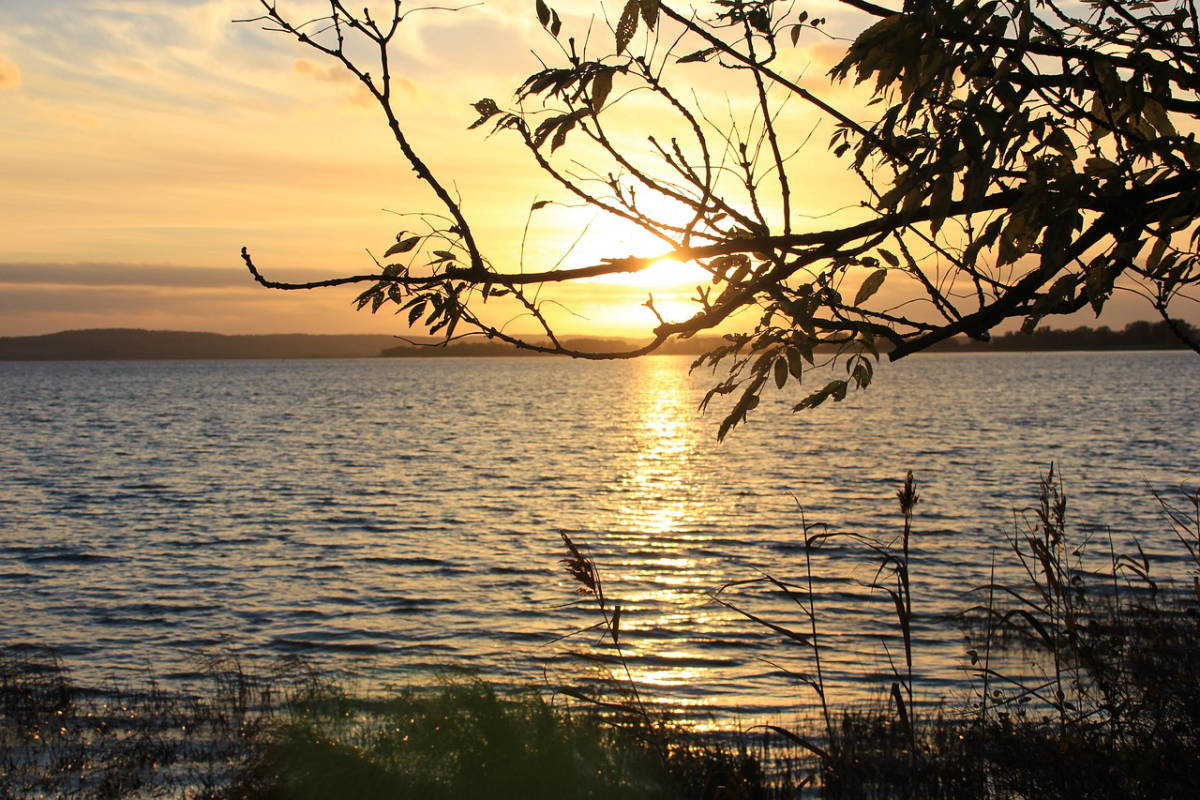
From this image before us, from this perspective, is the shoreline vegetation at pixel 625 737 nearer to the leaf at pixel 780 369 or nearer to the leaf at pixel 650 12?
the leaf at pixel 780 369

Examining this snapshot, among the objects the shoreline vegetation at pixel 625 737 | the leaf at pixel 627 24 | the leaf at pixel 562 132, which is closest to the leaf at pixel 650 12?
the leaf at pixel 627 24

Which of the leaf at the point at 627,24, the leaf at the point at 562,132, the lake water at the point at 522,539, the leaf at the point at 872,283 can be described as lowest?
the lake water at the point at 522,539

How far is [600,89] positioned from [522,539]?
24.4 metres

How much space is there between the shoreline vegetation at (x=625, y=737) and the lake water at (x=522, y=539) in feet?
3.55

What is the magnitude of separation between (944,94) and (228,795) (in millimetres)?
7531

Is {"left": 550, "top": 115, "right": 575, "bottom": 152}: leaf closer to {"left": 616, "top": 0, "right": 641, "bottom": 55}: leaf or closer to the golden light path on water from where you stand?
{"left": 616, "top": 0, "right": 641, "bottom": 55}: leaf

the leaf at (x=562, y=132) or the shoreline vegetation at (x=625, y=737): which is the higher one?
the leaf at (x=562, y=132)

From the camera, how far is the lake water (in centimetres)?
1555

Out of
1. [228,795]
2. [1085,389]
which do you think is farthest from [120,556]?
[1085,389]

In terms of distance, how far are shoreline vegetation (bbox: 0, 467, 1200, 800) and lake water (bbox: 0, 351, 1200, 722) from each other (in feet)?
3.55

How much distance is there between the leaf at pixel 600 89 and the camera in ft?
9.91

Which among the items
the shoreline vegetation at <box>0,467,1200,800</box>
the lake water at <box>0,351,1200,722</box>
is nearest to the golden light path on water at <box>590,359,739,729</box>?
the lake water at <box>0,351,1200,722</box>

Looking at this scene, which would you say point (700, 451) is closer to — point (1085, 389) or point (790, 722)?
point (790, 722)

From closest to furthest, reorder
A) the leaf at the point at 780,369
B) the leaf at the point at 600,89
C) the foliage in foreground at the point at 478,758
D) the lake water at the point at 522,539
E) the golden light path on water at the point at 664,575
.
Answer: the leaf at the point at 780,369, the leaf at the point at 600,89, the foliage in foreground at the point at 478,758, the golden light path on water at the point at 664,575, the lake water at the point at 522,539
